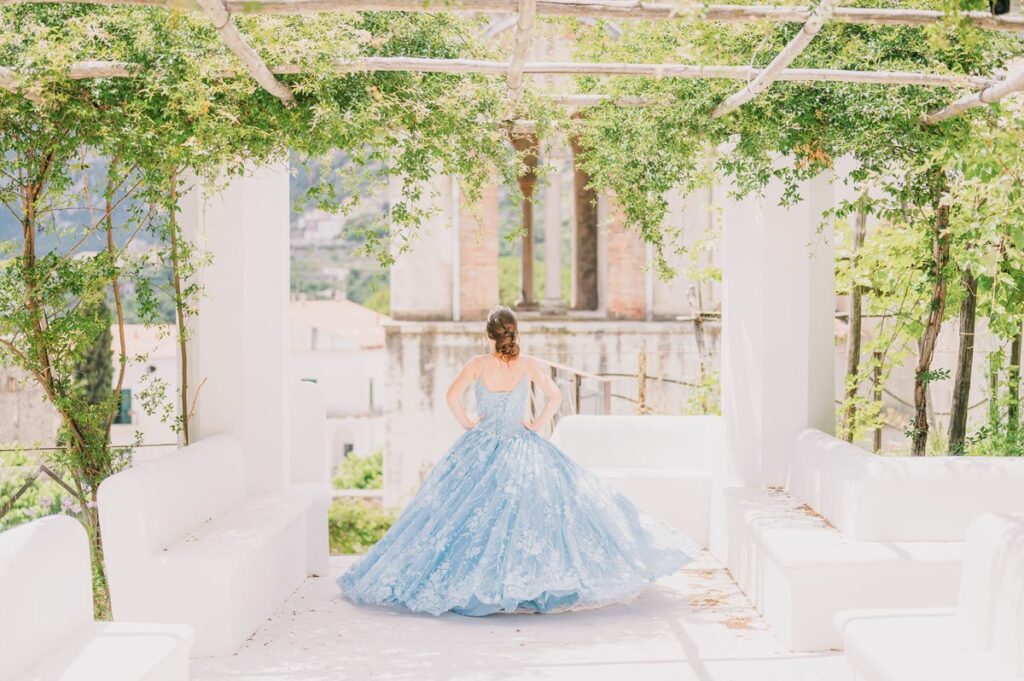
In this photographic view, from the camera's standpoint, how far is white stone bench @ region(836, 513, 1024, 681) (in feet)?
12.4

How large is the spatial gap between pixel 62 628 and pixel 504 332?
117 inches

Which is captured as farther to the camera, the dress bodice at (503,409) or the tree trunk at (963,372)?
the tree trunk at (963,372)

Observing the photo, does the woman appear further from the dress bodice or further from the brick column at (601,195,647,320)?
the brick column at (601,195,647,320)

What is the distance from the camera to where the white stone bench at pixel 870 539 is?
5.30m

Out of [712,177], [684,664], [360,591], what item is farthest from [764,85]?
[360,591]

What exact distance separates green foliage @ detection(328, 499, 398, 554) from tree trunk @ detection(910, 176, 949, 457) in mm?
12104

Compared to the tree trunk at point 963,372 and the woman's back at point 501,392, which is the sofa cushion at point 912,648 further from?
the tree trunk at point 963,372

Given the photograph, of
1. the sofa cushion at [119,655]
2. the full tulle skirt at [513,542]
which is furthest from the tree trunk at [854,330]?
the sofa cushion at [119,655]

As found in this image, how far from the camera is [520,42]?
Answer: 486 cm

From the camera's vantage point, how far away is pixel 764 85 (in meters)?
5.35

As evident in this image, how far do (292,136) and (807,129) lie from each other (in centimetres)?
254

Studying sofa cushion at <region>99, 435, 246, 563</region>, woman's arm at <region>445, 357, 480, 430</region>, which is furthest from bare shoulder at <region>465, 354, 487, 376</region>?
sofa cushion at <region>99, 435, 246, 563</region>

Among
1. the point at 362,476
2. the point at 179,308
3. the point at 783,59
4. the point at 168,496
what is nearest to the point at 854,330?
the point at 783,59

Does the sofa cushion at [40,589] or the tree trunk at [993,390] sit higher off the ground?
the tree trunk at [993,390]
